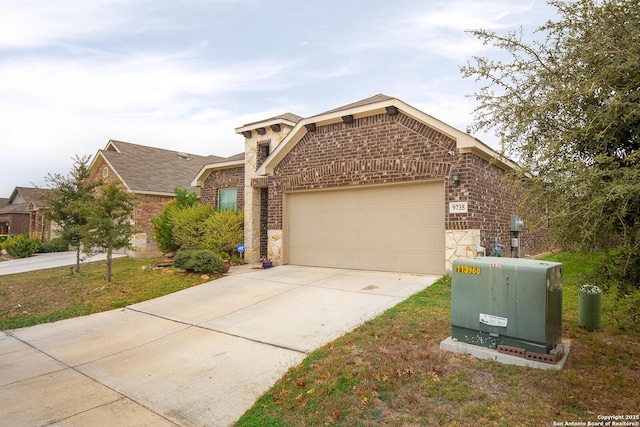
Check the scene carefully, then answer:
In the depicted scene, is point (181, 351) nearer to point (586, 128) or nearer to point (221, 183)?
point (586, 128)

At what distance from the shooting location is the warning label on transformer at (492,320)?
4344 mm

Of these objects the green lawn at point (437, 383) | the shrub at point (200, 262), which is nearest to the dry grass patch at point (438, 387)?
the green lawn at point (437, 383)

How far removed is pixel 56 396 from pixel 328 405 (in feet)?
11.3

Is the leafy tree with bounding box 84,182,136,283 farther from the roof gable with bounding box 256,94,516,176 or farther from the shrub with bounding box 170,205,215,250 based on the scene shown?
the roof gable with bounding box 256,94,516,176

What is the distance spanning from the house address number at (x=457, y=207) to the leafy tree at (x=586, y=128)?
5.50 meters

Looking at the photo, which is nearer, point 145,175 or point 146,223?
point 146,223

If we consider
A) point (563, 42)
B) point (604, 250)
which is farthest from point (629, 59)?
point (604, 250)

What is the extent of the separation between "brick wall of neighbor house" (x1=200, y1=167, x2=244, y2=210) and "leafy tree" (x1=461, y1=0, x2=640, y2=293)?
1254 centimetres

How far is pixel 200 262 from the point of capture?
36.3 ft

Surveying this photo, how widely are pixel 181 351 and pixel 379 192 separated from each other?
7013 mm

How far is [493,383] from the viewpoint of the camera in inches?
149

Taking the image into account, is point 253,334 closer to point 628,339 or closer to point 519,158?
point 519,158

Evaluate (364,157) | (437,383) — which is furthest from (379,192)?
(437,383)

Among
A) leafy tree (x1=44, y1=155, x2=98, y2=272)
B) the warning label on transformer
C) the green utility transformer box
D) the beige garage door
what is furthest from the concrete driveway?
leafy tree (x1=44, y1=155, x2=98, y2=272)
